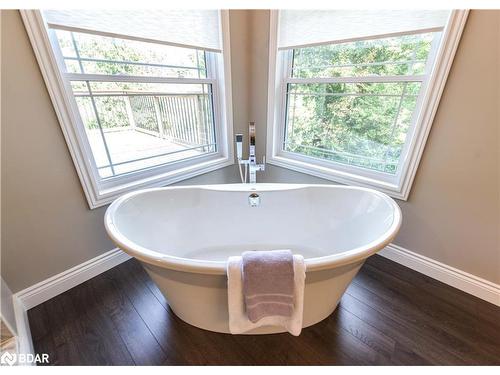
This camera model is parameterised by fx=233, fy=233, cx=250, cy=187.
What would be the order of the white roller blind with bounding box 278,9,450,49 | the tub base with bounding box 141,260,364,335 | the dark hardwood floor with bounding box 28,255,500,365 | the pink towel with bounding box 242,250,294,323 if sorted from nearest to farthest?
the pink towel with bounding box 242,250,294,323 < the tub base with bounding box 141,260,364,335 < the dark hardwood floor with bounding box 28,255,500,365 < the white roller blind with bounding box 278,9,450,49

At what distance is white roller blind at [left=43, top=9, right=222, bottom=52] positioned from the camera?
4.02 feet

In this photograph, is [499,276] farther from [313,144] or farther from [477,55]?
[313,144]

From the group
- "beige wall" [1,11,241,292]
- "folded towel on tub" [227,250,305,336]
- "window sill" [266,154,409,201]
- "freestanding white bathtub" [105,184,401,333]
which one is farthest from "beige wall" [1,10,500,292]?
"folded towel on tub" [227,250,305,336]

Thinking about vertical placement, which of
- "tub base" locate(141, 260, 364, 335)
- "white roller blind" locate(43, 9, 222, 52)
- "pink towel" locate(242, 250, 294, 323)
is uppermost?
"white roller blind" locate(43, 9, 222, 52)

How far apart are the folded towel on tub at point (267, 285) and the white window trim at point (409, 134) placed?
44.2 inches

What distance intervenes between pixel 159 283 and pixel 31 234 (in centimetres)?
84

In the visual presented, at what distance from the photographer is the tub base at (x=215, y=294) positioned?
3.45 ft

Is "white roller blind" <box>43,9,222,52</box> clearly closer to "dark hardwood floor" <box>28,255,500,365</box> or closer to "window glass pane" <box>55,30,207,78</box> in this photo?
"window glass pane" <box>55,30,207,78</box>

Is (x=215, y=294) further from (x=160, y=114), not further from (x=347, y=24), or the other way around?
(x=347, y=24)

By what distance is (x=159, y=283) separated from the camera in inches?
→ 47.2

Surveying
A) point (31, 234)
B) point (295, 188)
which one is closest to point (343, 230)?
point (295, 188)

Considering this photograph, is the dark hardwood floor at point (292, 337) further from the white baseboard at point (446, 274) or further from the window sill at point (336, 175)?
the window sill at point (336, 175)

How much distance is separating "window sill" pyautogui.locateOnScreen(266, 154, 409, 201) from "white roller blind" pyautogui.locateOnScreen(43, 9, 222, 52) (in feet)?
3.61

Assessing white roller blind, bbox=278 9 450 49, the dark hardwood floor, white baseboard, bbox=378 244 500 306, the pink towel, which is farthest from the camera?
white baseboard, bbox=378 244 500 306
